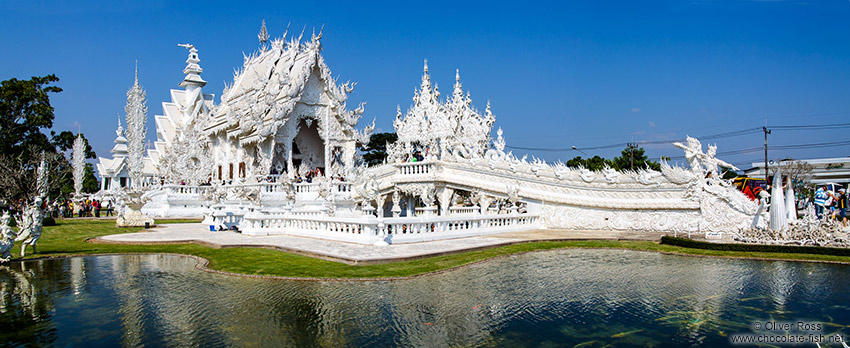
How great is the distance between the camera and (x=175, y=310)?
662cm

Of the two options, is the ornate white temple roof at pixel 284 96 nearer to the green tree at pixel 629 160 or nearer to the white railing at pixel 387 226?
the white railing at pixel 387 226

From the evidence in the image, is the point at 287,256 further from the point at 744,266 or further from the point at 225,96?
the point at 225,96

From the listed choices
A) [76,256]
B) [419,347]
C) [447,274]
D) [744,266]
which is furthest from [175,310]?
[744,266]

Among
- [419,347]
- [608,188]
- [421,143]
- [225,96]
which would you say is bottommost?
[419,347]

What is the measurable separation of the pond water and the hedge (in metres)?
1.06

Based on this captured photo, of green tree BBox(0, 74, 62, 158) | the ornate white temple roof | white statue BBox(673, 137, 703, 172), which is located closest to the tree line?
green tree BBox(0, 74, 62, 158)

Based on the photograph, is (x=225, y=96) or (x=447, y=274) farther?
(x=225, y=96)

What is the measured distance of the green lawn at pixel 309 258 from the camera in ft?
30.1

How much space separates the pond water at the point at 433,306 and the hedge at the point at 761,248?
41.7 inches

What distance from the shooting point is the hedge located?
10.4 m

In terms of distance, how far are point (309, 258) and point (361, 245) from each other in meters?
1.75

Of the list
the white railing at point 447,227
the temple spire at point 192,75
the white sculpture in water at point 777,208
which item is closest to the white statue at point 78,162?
the temple spire at point 192,75

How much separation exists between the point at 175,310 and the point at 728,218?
572 inches

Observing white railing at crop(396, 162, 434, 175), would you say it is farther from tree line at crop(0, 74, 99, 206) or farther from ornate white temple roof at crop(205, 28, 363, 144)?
tree line at crop(0, 74, 99, 206)
